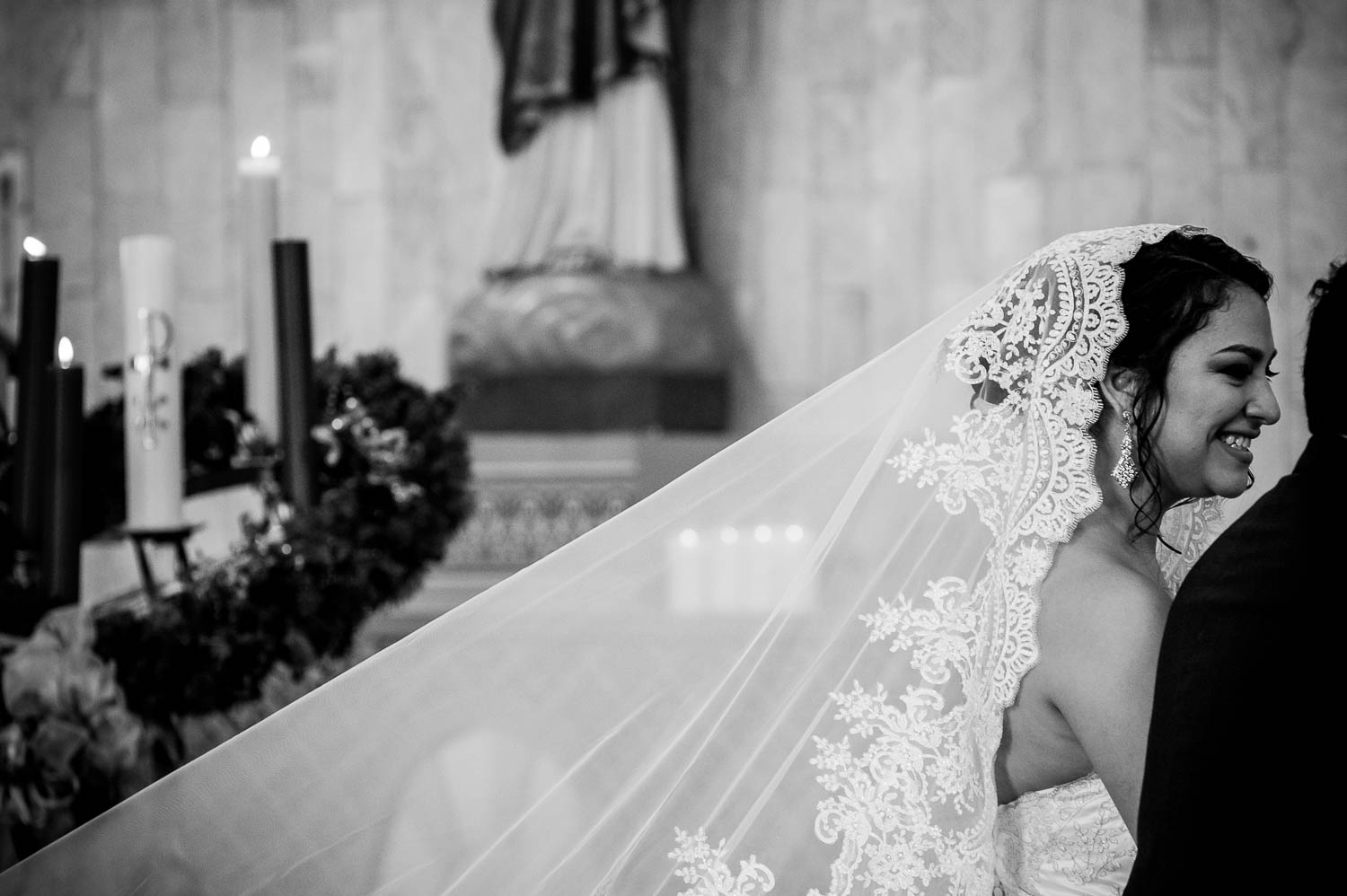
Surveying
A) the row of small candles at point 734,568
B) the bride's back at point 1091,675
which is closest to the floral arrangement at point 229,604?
the row of small candles at point 734,568

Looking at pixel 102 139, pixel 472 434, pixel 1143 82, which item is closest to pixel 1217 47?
pixel 1143 82

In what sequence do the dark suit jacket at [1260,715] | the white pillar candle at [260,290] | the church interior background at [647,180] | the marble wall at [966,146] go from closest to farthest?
the dark suit jacket at [1260,715] < the white pillar candle at [260,290] < the church interior background at [647,180] < the marble wall at [966,146]

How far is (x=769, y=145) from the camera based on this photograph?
4.69 meters

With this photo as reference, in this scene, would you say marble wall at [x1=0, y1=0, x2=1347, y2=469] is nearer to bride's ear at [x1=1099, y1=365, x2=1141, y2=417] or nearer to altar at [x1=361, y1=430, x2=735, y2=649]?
altar at [x1=361, y1=430, x2=735, y2=649]

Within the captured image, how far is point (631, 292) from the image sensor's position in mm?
4188

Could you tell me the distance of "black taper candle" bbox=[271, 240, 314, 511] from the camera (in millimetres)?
1344

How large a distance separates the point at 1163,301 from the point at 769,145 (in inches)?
142

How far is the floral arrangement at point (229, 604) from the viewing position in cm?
100

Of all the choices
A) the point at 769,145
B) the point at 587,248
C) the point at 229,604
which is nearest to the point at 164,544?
the point at 229,604

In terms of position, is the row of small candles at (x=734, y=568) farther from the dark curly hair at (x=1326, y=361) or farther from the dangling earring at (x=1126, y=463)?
the dark curly hair at (x=1326, y=361)

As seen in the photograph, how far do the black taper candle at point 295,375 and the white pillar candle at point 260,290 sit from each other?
89 mm

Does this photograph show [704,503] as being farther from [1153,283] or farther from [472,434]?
[472,434]

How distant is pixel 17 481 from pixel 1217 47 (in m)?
4.13

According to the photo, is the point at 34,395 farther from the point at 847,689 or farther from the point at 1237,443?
the point at 1237,443
